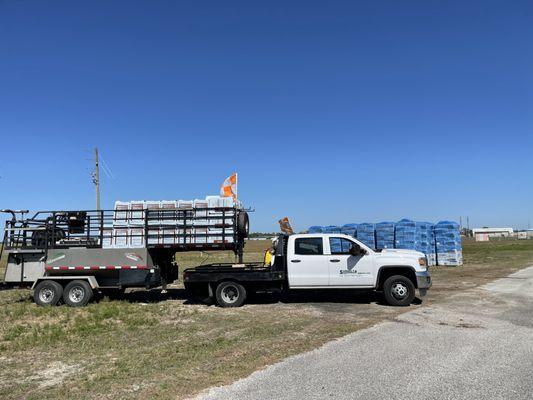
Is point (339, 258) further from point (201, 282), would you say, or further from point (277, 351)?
point (277, 351)

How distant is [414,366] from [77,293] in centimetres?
997

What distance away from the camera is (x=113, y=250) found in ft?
44.4

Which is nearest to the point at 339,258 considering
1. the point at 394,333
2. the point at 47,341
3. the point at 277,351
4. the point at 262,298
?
the point at 262,298

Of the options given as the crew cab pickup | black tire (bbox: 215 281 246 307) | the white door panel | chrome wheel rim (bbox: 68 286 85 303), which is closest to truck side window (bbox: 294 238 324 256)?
the crew cab pickup

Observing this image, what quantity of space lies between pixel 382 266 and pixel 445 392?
7029 mm

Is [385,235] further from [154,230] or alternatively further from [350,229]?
[154,230]

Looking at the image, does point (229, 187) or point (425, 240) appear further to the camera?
point (425, 240)

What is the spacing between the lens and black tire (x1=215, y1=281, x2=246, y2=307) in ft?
42.3

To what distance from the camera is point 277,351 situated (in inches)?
302

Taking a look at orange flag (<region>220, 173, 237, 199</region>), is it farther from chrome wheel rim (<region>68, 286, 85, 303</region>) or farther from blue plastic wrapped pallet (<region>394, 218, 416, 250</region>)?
blue plastic wrapped pallet (<region>394, 218, 416, 250</region>)

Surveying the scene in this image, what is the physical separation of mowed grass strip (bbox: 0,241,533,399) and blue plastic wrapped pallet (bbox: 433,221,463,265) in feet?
53.0

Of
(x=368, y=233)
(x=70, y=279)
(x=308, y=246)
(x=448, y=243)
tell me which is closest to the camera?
(x=308, y=246)

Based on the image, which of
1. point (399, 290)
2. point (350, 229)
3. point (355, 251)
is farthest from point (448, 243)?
point (355, 251)

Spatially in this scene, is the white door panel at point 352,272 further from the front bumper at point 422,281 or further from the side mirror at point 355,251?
the front bumper at point 422,281
